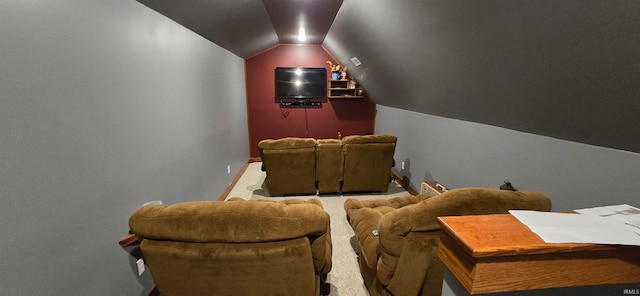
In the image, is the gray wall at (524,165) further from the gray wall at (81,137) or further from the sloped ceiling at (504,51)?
the gray wall at (81,137)

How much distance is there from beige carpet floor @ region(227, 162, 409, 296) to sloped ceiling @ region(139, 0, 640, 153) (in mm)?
1752

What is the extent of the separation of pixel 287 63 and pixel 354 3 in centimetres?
319

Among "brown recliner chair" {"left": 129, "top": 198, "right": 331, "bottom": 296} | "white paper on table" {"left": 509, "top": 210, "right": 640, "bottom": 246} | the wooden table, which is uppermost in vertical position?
"white paper on table" {"left": 509, "top": 210, "right": 640, "bottom": 246}

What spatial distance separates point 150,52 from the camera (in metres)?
1.85

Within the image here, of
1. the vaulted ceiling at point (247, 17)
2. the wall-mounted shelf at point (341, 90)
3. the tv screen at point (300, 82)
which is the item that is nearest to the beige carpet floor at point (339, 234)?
the tv screen at point (300, 82)

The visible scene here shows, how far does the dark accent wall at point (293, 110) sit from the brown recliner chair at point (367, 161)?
2478mm

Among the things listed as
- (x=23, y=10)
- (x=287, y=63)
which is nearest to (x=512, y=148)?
(x=23, y=10)

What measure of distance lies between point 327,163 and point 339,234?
1.04 meters

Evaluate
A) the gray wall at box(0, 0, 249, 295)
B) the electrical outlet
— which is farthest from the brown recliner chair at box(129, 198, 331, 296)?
the electrical outlet

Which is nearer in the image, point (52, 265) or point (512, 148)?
point (52, 265)

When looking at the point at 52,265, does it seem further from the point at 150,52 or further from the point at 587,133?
the point at 587,133

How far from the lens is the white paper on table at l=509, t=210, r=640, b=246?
67 centimetres

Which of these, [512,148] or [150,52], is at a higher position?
[150,52]

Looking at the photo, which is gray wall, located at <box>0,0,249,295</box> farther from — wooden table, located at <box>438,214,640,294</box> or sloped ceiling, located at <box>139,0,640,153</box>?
wooden table, located at <box>438,214,640,294</box>
